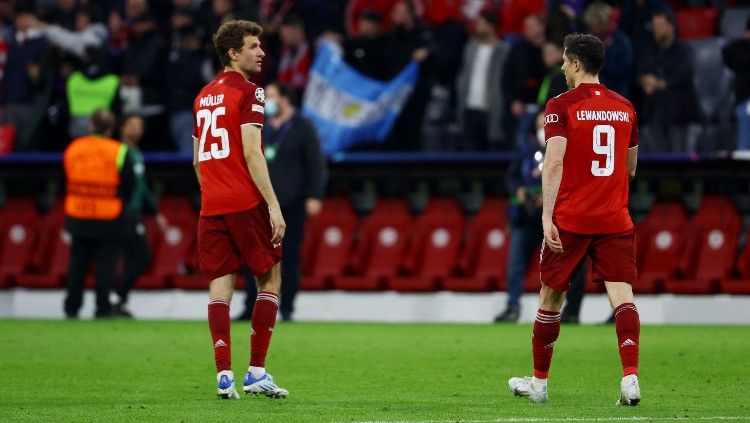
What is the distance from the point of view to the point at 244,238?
9789mm

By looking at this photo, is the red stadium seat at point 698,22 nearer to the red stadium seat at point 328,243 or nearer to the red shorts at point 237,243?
the red stadium seat at point 328,243

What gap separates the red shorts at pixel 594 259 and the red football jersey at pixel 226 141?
1780mm

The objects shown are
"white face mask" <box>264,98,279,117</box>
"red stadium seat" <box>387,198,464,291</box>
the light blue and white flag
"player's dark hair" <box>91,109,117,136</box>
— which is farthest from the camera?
the light blue and white flag

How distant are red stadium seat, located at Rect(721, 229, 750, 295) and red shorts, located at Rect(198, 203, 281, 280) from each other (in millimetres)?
9057

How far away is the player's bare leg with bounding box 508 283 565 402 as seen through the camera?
9.43 m

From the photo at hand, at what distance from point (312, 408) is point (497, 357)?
3914 millimetres

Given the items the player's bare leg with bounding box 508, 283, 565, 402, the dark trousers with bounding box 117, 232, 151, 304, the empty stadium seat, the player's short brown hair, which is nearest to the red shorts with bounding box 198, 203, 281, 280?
the player's short brown hair

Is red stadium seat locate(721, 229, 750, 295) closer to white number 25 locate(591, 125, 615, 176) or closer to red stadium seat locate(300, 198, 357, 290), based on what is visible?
red stadium seat locate(300, 198, 357, 290)

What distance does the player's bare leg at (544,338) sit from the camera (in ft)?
30.9

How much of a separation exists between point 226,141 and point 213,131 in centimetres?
10

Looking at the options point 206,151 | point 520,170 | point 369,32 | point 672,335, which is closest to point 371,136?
point 369,32

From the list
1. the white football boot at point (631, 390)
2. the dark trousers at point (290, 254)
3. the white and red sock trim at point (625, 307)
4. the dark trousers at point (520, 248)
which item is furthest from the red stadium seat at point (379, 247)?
the white football boot at point (631, 390)

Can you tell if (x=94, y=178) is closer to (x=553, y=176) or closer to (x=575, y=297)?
(x=575, y=297)

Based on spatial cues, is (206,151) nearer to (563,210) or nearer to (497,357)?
(563,210)
